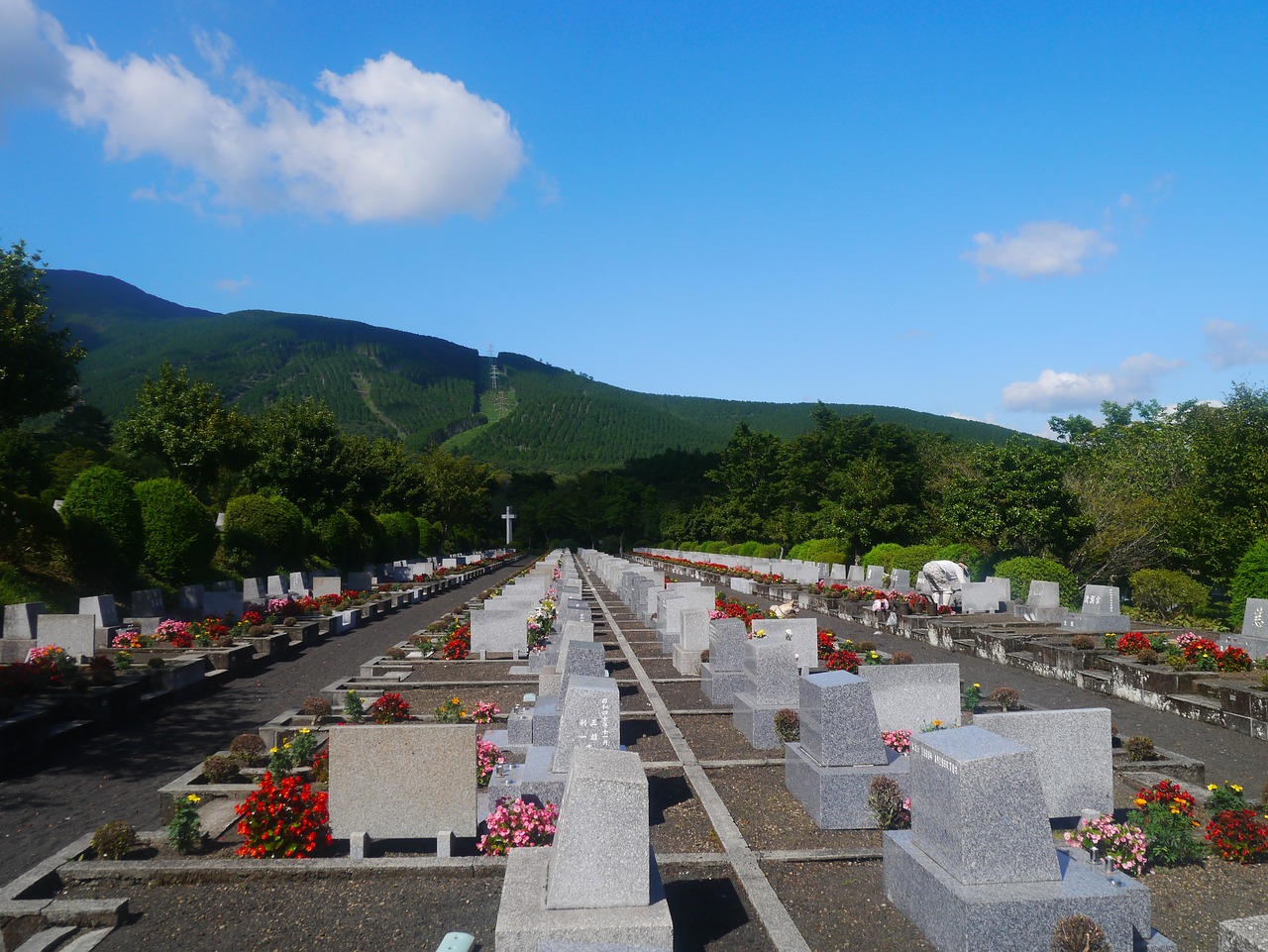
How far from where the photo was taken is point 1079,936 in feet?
13.3

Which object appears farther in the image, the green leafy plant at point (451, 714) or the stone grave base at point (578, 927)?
the green leafy plant at point (451, 714)

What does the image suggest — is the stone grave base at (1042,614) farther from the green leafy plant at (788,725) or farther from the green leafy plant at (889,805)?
the green leafy plant at (889,805)

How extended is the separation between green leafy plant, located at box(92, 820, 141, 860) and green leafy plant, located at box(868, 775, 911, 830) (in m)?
5.42

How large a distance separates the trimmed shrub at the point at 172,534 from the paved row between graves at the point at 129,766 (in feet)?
23.0

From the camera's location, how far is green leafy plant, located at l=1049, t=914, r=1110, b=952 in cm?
403

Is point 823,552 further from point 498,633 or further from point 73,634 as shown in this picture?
point 73,634

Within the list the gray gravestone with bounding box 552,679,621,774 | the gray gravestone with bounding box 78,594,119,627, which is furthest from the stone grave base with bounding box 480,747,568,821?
the gray gravestone with bounding box 78,594,119,627

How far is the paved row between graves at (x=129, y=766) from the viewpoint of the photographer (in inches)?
266

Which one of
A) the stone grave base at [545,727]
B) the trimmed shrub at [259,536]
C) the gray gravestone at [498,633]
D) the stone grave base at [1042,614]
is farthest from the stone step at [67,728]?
the stone grave base at [1042,614]

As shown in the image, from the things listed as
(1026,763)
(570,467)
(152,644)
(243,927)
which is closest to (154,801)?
(243,927)

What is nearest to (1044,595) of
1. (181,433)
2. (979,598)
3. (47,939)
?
(979,598)

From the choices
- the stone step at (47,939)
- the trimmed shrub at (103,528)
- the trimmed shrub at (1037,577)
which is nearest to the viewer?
the stone step at (47,939)

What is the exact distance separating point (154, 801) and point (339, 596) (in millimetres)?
16088

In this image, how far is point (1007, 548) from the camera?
78.2ft
